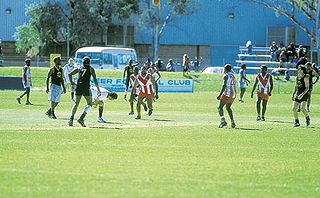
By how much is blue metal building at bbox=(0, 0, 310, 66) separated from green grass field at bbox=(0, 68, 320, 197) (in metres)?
58.9

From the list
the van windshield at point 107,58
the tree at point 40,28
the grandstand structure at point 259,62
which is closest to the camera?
the grandstand structure at point 259,62

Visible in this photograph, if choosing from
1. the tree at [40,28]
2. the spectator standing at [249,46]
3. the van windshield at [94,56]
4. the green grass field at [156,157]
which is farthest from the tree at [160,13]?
the green grass field at [156,157]

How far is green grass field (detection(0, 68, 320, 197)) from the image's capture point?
1414 cm

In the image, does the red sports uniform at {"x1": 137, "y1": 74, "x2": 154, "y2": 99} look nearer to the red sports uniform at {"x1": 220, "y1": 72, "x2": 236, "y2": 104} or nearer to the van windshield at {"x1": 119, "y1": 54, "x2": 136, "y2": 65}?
the red sports uniform at {"x1": 220, "y1": 72, "x2": 236, "y2": 104}

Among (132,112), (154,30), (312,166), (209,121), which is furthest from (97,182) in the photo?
(154,30)

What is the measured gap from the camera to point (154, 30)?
289 feet

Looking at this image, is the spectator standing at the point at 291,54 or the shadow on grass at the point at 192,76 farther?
the spectator standing at the point at 291,54

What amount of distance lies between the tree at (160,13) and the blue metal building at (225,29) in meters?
1.60

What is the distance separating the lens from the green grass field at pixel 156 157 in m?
14.1

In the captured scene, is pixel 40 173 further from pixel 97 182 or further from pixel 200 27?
pixel 200 27

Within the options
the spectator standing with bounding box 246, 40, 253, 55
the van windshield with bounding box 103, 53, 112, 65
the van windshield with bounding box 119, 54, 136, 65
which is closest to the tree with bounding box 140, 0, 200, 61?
the van windshield with bounding box 119, 54, 136, 65

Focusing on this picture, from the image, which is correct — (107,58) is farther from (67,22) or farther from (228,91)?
(228,91)

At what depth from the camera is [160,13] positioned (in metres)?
90.3

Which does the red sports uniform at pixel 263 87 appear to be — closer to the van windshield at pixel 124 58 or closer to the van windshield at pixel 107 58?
the van windshield at pixel 107 58
